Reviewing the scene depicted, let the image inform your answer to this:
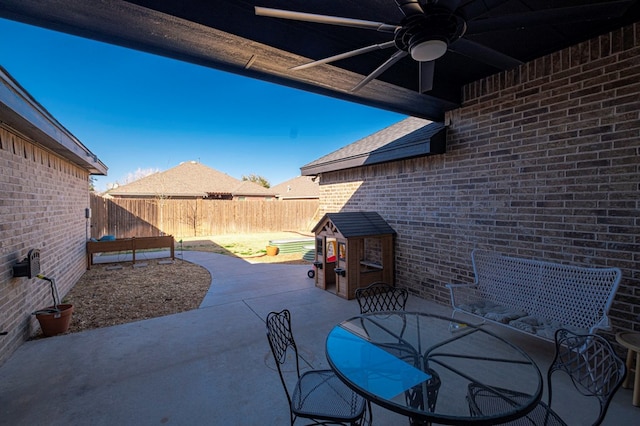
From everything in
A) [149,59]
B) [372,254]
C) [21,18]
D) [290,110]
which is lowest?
[372,254]

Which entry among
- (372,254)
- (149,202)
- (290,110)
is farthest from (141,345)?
(290,110)

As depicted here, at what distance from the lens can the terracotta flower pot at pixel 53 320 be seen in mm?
3719

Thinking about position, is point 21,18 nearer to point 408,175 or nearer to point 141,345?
point 141,345

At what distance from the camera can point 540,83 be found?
12.0 ft

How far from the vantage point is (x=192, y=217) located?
1549 cm

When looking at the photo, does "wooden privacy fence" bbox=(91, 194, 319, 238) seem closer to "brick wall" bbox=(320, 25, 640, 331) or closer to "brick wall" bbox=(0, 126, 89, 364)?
"brick wall" bbox=(0, 126, 89, 364)

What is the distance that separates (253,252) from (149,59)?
7.50 m

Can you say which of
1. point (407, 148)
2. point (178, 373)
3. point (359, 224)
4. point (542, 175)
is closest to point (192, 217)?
point (359, 224)

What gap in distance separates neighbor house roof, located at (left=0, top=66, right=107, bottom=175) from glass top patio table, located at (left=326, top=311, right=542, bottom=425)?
12.3ft

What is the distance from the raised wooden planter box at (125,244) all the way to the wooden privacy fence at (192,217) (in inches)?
193

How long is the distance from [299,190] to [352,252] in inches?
866

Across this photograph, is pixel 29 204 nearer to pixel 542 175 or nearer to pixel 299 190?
pixel 542 175

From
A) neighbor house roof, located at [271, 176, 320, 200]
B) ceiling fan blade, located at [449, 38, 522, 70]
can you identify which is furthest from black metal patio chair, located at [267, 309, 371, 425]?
neighbor house roof, located at [271, 176, 320, 200]

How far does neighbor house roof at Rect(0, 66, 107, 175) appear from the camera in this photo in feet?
8.70
